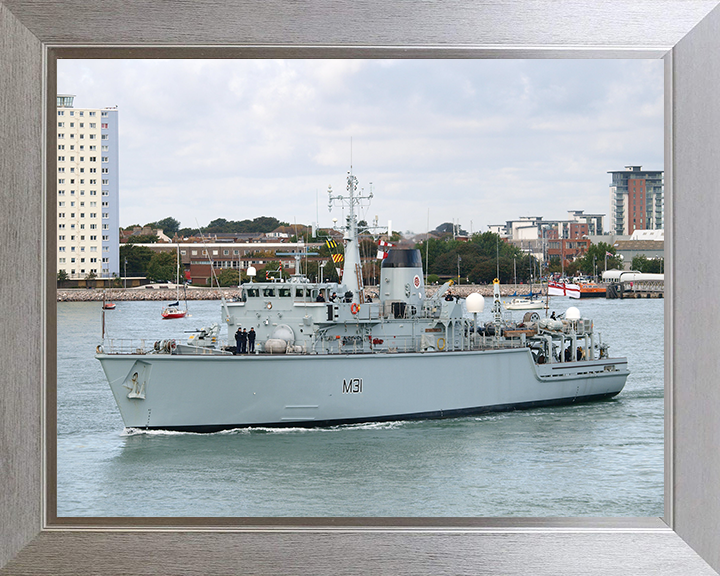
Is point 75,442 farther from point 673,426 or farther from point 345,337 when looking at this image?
point 673,426

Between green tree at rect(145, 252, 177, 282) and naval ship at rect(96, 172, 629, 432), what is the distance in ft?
12.8

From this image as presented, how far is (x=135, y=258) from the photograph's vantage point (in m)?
14.4

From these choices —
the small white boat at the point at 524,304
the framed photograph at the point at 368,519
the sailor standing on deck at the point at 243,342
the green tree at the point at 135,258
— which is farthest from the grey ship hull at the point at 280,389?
the small white boat at the point at 524,304

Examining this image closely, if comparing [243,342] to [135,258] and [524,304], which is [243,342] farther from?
[524,304]

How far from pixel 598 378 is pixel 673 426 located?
10248 mm

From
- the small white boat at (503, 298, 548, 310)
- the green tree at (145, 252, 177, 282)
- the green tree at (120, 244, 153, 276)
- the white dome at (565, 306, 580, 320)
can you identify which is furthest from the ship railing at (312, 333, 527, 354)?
the small white boat at (503, 298, 548, 310)

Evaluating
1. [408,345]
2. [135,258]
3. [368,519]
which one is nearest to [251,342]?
[408,345]

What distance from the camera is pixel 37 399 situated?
320 cm

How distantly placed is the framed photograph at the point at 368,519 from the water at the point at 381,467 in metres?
2.66

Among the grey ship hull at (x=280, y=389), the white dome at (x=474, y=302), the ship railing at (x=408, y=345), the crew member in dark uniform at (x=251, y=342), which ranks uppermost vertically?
the white dome at (x=474, y=302)

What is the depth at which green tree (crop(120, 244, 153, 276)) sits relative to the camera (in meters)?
14.1

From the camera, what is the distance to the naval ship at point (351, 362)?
9.84 m

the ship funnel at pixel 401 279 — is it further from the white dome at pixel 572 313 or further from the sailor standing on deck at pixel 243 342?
the sailor standing on deck at pixel 243 342

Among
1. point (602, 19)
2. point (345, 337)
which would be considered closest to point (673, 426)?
point (602, 19)
